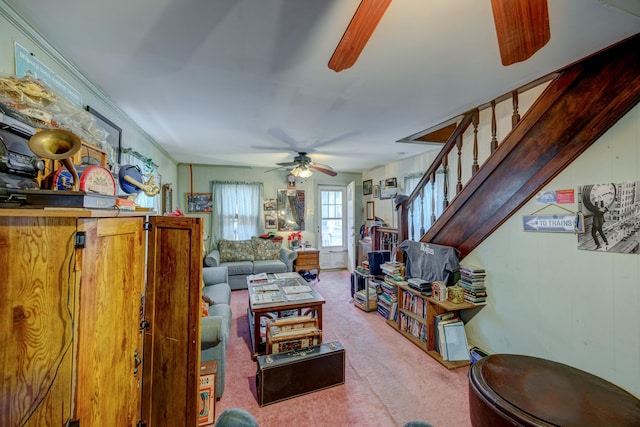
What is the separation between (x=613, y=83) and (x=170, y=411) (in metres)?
3.21

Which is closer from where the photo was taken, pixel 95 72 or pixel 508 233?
pixel 95 72

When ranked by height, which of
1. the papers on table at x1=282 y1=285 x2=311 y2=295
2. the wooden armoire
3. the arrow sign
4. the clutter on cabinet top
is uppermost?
the clutter on cabinet top

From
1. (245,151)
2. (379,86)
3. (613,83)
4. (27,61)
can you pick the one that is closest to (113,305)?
→ (27,61)

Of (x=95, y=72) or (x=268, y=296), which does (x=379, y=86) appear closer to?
(x=95, y=72)

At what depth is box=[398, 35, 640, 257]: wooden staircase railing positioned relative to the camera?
152 cm

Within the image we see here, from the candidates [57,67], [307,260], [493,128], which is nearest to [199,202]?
[307,260]

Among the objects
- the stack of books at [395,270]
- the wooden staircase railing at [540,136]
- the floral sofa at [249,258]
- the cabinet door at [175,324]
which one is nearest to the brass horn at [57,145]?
the cabinet door at [175,324]

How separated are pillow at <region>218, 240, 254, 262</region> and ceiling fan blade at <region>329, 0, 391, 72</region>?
14.3 ft

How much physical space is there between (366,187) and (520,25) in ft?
16.2

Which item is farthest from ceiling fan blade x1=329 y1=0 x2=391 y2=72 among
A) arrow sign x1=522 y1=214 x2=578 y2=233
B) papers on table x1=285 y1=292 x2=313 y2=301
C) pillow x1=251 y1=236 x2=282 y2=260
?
pillow x1=251 y1=236 x2=282 y2=260

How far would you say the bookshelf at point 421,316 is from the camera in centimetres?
240

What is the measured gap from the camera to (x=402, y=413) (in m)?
1.79

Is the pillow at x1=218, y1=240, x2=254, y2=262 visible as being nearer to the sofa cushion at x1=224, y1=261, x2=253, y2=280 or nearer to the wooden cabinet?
the sofa cushion at x1=224, y1=261, x2=253, y2=280

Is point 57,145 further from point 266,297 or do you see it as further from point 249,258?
point 249,258
